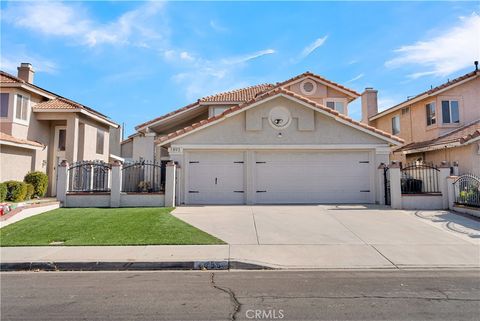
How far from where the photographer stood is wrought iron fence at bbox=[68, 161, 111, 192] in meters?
14.1

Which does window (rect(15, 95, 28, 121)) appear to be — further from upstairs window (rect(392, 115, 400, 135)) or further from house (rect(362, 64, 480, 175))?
upstairs window (rect(392, 115, 400, 135))

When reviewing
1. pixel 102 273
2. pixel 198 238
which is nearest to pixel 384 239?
pixel 198 238

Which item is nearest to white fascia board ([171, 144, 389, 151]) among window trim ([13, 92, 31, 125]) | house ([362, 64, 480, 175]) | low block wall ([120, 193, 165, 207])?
low block wall ([120, 193, 165, 207])

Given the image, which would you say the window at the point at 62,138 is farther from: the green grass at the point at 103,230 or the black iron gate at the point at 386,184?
the black iron gate at the point at 386,184

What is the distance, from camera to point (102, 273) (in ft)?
21.2

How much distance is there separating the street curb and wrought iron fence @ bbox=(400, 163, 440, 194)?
33.6 feet

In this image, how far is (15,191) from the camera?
551 inches

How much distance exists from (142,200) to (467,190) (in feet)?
40.9

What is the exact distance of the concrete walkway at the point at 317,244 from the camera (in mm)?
6996

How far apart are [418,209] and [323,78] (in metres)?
9.70

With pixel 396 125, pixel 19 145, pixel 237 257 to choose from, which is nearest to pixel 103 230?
pixel 237 257

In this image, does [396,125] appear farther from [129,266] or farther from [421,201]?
[129,266]

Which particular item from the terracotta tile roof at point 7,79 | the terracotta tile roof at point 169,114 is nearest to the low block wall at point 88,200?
the terracotta tile roof at point 169,114

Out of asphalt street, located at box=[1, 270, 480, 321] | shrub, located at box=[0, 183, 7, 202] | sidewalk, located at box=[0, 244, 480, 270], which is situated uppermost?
shrub, located at box=[0, 183, 7, 202]
